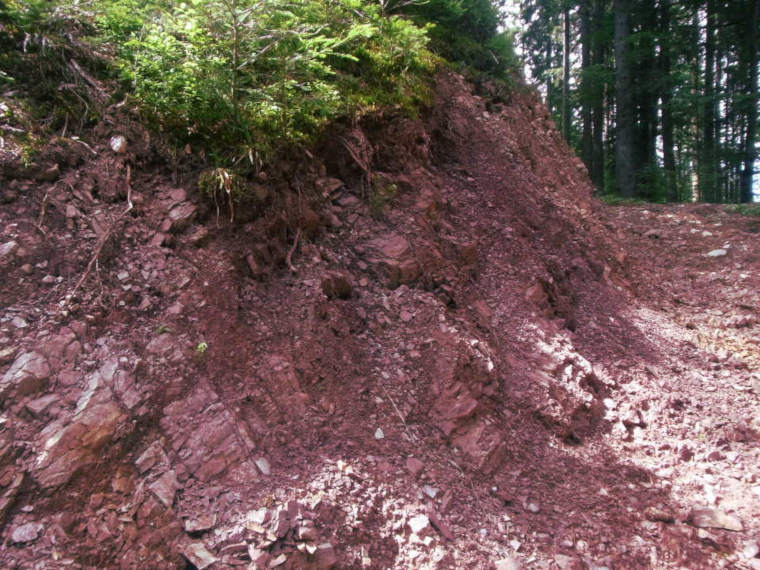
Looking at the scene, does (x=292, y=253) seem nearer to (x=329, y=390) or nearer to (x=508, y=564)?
(x=329, y=390)

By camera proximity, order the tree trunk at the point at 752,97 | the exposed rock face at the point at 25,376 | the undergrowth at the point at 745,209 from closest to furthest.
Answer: the exposed rock face at the point at 25,376
the undergrowth at the point at 745,209
the tree trunk at the point at 752,97

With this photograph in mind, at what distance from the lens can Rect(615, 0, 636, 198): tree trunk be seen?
1208cm

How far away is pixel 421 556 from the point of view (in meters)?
2.69

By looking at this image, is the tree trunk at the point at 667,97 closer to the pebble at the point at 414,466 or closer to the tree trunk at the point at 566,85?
the tree trunk at the point at 566,85

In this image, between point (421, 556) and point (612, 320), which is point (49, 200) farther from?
point (612, 320)

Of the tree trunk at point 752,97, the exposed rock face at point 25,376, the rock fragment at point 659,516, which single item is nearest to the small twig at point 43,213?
the exposed rock face at point 25,376

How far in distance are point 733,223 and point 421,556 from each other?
10106 millimetres

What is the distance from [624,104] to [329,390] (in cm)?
1309

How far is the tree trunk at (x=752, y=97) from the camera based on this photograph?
12.3 m

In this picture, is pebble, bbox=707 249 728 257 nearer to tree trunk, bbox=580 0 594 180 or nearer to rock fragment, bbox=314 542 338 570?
tree trunk, bbox=580 0 594 180

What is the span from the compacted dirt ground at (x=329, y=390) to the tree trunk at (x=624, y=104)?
8.95m

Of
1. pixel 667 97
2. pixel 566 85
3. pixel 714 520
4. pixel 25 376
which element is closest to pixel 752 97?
pixel 667 97

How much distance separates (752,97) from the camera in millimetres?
11469

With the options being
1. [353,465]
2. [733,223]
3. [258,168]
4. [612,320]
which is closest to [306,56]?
[258,168]
